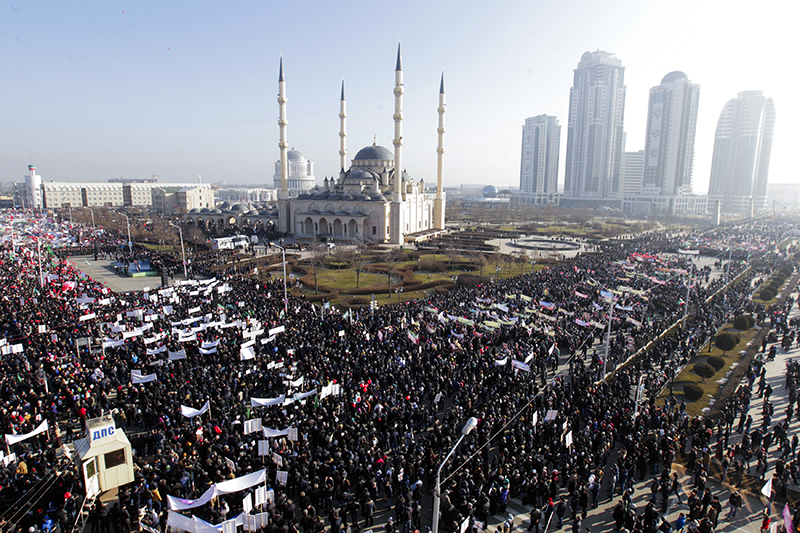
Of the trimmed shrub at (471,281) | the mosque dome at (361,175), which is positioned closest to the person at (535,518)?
the trimmed shrub at (471,281)

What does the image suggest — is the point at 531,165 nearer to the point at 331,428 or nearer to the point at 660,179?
the point at 660,179

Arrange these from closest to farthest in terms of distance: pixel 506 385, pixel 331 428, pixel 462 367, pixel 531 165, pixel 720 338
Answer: pixel 331 428 → pixel 506 385 → pixel 462 367 → pixel 720 338 → pixel 531 165

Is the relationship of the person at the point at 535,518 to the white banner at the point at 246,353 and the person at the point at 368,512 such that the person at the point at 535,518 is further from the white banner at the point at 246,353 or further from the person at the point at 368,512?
the white banner at the point at 246,353

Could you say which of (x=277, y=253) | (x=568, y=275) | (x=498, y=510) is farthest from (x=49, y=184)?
(x=498, y=510)

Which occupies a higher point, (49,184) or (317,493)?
(49,184)

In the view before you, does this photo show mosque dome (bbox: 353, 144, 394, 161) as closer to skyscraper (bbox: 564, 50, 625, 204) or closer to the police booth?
the police booth

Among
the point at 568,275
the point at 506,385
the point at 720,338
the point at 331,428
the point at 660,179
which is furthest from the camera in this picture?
the point at 660,179

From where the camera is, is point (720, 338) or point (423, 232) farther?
point (423, 232)

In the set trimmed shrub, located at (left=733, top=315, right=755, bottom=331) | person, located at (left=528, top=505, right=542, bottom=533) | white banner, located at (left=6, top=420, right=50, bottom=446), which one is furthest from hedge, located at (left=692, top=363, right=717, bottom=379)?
white banner, located at (left=6, top=420, right=50, bottom=446)
